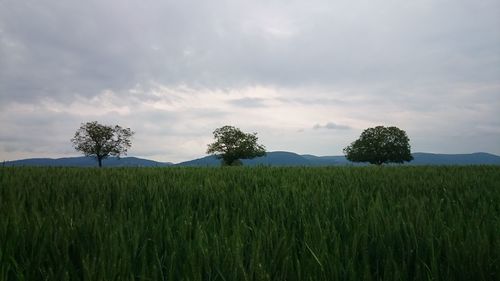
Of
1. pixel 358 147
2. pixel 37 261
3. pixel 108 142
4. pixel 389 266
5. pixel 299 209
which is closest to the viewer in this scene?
pixel 389 266

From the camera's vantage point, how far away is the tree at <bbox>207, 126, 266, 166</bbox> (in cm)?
7475

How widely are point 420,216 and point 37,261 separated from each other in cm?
227

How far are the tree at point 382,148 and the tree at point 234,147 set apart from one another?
21.4 metres

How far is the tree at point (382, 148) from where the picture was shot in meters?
77.9

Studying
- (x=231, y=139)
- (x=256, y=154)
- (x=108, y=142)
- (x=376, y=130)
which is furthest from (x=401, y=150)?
(x=108, y=142)

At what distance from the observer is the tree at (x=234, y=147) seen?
7475 cm

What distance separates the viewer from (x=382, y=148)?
79250 mm

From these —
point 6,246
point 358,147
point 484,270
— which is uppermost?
point 358,147

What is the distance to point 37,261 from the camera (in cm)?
174

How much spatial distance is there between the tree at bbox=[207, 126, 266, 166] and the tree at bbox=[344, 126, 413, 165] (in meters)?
21.4

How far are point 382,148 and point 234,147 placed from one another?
106ft

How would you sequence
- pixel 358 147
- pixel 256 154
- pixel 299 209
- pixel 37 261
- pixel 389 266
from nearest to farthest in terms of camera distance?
pixel 389 266 < pixel 37 261 < pixel 299 209 < pixel 256 154 < pixel 358 147

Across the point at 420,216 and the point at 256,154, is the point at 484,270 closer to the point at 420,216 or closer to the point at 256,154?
the point at 420,216

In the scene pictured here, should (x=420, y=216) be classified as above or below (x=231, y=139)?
below
